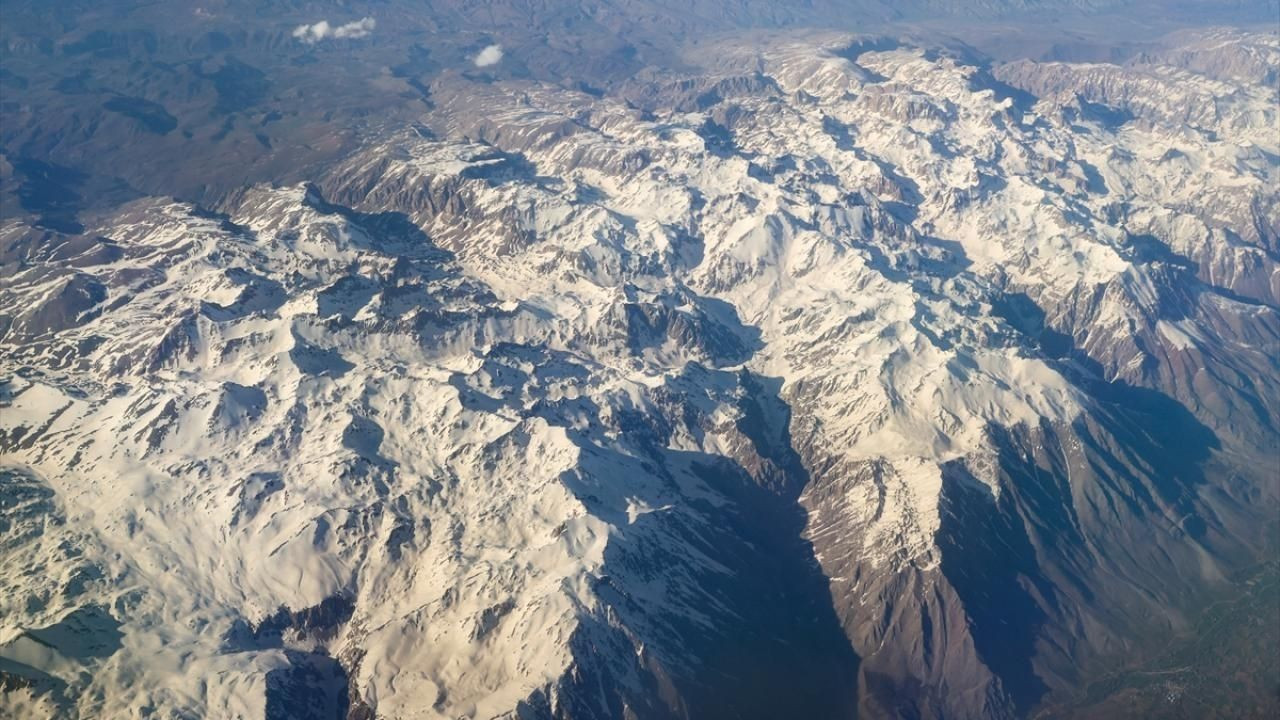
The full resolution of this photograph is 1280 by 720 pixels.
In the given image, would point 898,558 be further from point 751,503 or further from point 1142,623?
point 1142,623

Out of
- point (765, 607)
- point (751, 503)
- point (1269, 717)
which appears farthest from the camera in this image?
point (751, 503)

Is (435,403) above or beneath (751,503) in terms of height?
above

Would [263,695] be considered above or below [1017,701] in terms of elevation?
above

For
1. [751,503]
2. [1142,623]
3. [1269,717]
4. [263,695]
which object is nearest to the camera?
[263,695]

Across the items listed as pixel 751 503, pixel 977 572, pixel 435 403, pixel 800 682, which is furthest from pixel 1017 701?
pixel 435 403

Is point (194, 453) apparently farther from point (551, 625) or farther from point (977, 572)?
point (977, 572)

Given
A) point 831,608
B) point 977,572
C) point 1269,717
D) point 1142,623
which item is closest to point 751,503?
point 831,608

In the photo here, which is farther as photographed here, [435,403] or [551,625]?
[435,403]

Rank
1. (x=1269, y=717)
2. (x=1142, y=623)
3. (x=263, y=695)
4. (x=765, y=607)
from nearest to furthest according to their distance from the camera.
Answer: (x=263, y=695) → (x=1269, y=717) → (x=765, y=607) → (x=1142, y=623)

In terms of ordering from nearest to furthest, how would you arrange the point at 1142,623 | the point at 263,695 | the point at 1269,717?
1. the point at 263,695
2. the point at 1269,717
3. the point at 1142,623
